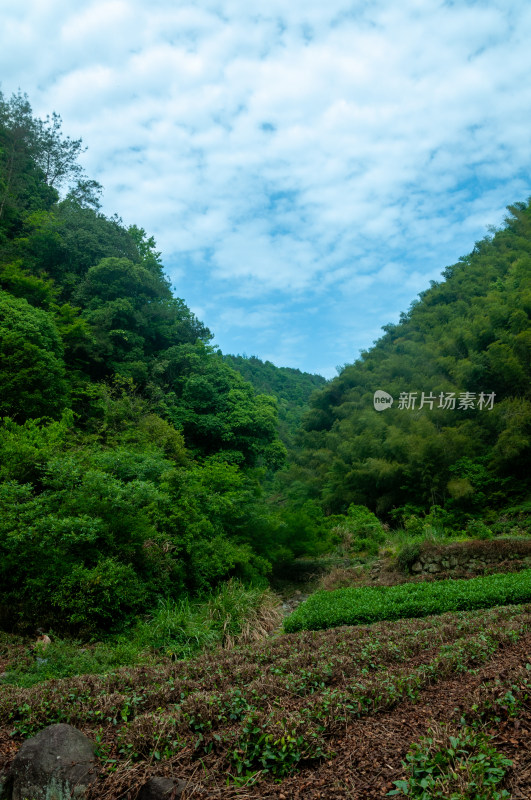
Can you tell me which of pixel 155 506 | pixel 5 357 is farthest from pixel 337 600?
pixel 5 357

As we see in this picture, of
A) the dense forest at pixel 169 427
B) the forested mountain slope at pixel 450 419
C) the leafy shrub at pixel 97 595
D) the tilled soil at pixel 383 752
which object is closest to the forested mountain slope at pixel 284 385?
the dense forest at pixel 169 427

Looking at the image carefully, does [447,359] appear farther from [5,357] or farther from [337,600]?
[5,357]

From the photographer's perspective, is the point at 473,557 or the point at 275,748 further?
the point at 473,557

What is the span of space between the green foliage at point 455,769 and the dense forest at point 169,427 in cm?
519

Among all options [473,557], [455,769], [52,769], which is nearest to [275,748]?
[455,769]

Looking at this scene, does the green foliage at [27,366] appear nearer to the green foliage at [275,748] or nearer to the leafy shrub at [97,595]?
the leafy shrub at [97,595]

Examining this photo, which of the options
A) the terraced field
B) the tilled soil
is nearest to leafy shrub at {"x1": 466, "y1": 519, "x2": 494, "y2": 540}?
the terraced field

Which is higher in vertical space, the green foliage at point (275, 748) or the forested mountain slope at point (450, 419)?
the forested mountain slope at point (450, 419)

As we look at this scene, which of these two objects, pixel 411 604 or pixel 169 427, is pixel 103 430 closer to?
pixel 169 427

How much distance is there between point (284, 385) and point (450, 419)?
91.1 ft

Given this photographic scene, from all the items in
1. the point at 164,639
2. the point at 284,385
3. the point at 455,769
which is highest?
the point at 284,385

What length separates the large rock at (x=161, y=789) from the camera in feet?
8.36

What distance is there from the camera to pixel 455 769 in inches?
92.5

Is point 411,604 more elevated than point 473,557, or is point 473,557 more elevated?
point 473,557
